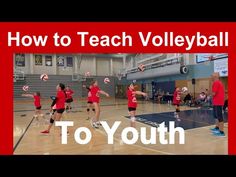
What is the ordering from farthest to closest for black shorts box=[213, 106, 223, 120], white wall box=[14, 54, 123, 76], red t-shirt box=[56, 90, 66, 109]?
1. white wall box=[14, 54, 123, 76]
2. red t-shirt box=[56, 90, 66, 109]
3. black shorts box=[213, 106, 223, 120]

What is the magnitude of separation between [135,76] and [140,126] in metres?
18.6

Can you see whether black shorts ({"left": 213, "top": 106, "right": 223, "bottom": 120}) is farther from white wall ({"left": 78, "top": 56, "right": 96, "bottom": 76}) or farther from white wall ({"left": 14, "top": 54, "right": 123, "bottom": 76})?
white wall ({"left": 78, "top": 56, "right": 96, "bottom": 76})

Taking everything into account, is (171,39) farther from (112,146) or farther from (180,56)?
(180,56)

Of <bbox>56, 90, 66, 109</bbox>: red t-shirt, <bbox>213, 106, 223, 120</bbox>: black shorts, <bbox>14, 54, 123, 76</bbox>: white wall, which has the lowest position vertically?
<bbox>213, 106, 223, 120</bbox>: black shorts

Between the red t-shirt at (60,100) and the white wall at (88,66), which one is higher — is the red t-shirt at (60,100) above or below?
below

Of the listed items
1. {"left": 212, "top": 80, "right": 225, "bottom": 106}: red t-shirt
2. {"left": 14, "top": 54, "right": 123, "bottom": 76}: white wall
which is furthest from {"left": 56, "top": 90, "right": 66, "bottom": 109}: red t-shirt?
{"left": 14, "top": 54, "right": 123, "bottom": 76}: white wall

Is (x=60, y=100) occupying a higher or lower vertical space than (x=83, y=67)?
lower

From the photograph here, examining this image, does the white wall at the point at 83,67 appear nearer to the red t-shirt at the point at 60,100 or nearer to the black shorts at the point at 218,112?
the red t-shirt at the point at 60,100

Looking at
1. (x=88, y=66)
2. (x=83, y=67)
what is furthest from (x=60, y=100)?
(x=88, y=66)

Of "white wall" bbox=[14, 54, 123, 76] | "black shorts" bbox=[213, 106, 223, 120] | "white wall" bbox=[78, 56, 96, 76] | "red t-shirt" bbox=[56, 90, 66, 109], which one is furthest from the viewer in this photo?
"white wall" bbox=[78, 56, 96, 76]

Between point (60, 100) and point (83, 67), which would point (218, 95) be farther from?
point (83, 67)

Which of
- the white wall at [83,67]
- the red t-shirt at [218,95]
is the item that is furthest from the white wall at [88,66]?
the red t-shirt at [218,95]

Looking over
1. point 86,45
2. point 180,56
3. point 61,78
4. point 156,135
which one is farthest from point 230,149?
point 61,78

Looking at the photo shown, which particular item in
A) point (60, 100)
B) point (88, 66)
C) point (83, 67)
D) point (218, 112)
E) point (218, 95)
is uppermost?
point (88, 66)
